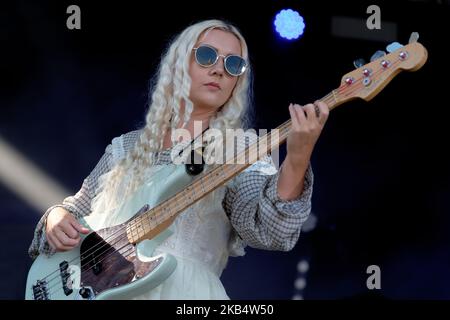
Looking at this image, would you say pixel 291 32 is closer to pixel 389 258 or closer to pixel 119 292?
pixel 389 258

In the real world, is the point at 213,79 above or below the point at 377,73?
above

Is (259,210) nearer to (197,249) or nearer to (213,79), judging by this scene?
(197,249)

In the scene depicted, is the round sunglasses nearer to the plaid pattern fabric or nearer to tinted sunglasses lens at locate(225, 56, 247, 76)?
tinted sunglasses lens at locate(225, 56, 247, 76)

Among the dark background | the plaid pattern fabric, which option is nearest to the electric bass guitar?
the plaid pattern fabric

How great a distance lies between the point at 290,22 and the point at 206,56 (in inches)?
53.5

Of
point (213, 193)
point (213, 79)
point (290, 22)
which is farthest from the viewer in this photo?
point (290, 22)

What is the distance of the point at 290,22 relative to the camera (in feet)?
11.4

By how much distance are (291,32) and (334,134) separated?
2.21ft

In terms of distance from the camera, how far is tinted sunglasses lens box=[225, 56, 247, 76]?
218cm

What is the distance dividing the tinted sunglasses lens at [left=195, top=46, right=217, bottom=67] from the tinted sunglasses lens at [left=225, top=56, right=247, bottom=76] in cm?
4

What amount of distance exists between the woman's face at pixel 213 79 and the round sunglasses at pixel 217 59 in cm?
1

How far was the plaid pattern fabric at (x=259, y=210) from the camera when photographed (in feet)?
6.17

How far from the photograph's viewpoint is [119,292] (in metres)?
1.87

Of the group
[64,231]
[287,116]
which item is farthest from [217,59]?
[287,116]
